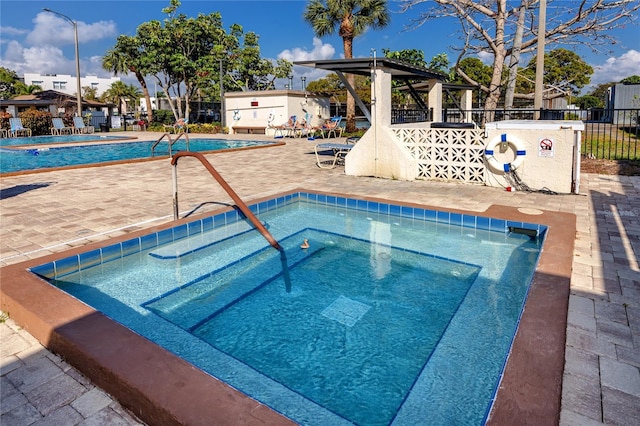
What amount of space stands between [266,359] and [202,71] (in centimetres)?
2872

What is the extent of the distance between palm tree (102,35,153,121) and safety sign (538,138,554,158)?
27.9 m

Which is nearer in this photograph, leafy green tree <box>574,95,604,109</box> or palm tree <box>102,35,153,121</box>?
palm tree <box>102,35,153,121</box>

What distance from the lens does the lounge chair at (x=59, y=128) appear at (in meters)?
22.1

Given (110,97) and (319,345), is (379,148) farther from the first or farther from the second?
(110,97)

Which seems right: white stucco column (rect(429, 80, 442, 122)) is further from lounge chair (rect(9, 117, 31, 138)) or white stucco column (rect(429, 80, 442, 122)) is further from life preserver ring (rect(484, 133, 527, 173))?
lounge chair (rect(9, 117, 31, 138))

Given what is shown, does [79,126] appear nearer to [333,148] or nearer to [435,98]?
[333,148]

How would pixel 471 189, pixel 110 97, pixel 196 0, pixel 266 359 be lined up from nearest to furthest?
pixel 266 359, pixel 471 189, pixel 196 0, pixel 110 97

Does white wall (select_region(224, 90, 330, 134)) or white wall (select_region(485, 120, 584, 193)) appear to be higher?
white wall (select_region(224, 90, 330, 134))

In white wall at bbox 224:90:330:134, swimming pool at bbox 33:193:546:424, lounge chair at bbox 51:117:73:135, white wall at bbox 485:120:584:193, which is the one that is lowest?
swimming pool at bbox 33:193:546:424

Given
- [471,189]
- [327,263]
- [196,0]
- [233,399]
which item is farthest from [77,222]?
[196,0]

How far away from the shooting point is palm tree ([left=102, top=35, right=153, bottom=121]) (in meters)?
28.3

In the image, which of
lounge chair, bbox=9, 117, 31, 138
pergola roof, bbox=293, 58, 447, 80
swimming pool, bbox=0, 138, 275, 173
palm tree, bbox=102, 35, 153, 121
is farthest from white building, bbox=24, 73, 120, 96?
pergola roof, bbox=293, 58, 447, 80

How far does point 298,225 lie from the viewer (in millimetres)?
5922

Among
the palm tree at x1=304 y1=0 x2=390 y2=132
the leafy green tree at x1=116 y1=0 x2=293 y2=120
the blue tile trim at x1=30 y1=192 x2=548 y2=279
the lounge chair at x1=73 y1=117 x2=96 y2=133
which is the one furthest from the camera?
the leafy green tree at x1=116 y1=0 x2=293 y2=120
